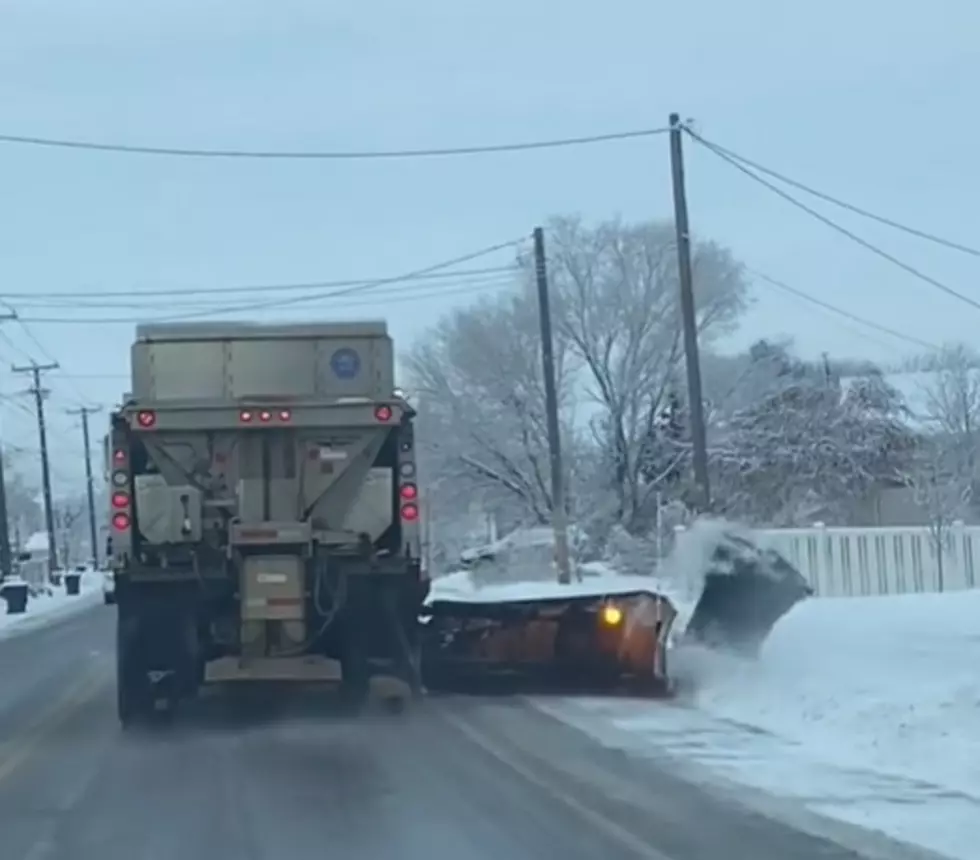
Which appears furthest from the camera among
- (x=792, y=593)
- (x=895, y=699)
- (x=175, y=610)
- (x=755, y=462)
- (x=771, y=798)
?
(x=755, y=462)

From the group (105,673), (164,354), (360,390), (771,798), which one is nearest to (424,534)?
(360,390)

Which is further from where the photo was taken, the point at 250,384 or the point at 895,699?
the point at 250,384

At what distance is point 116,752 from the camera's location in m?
16.4

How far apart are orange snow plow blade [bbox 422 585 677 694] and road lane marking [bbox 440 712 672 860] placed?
2.36 metres

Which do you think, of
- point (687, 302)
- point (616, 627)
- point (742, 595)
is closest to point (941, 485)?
point (687, 302)

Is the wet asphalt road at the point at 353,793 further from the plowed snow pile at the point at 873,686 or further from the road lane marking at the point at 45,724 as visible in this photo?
the plowed snow pile at the point at 873,686

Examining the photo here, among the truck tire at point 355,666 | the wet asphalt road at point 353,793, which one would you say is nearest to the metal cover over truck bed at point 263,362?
the truck tire at point 355,666

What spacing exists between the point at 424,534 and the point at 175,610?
91.5 inches

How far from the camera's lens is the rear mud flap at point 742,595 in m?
19.5

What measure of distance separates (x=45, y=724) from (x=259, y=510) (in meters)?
3.36

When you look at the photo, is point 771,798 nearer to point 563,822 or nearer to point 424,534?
point 563,822

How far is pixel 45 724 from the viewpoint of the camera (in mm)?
19312

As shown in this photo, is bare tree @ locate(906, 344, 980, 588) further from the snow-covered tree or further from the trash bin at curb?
the trash bin at curb

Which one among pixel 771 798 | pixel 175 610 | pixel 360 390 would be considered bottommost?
pixel 771 798
